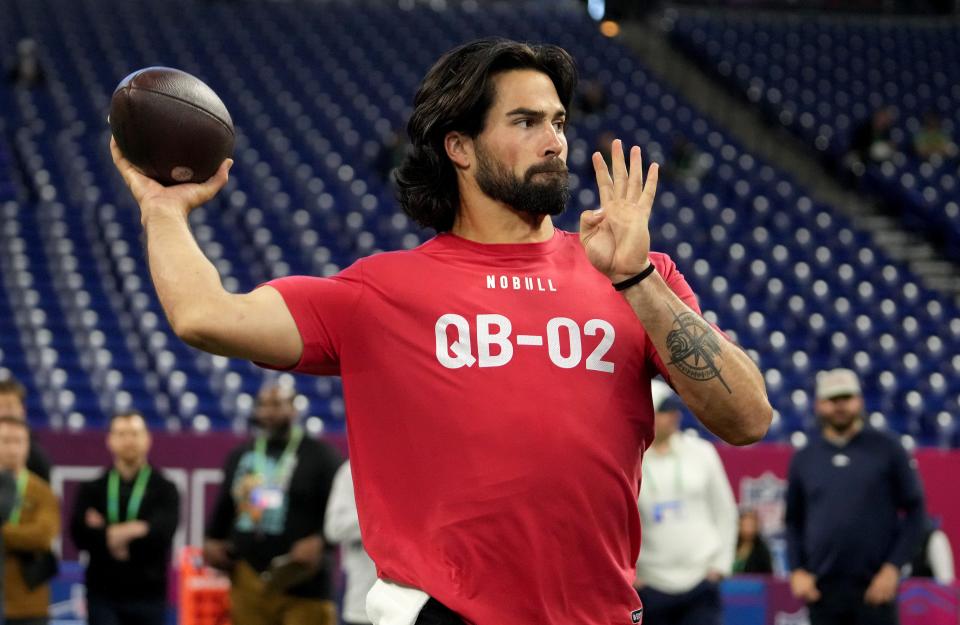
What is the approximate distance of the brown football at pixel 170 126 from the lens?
8.08 feet

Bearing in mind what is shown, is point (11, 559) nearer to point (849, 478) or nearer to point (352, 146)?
point (849, 478)

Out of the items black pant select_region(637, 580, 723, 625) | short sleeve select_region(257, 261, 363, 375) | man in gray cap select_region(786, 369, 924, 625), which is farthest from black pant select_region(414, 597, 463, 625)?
man in gray cap select_region(786, 369, 924, 625)

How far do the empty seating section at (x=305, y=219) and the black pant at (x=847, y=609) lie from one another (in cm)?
502

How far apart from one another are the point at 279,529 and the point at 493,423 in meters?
4.43

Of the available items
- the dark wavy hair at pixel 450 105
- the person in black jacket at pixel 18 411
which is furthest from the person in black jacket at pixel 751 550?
the dark wavy hair at pixel 450 105

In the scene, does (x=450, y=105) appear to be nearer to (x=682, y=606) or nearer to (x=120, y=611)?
(x=682, y=606)

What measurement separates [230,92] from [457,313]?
15108 mm

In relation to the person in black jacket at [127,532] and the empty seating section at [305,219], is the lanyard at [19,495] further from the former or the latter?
the empty seating section at [305,219]

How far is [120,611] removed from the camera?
6.75 metres

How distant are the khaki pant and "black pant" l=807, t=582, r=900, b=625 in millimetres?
2328

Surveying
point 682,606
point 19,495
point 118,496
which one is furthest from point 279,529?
point 682,606

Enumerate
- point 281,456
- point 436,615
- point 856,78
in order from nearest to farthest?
point 436,615 < point 281,456 < point 856,78

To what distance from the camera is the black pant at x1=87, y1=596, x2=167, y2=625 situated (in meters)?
6.73

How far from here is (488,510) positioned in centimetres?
230
